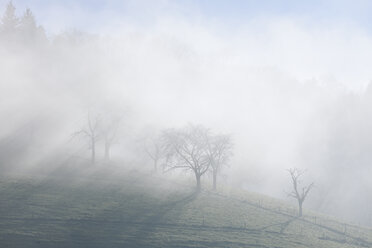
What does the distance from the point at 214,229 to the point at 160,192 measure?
16994mm

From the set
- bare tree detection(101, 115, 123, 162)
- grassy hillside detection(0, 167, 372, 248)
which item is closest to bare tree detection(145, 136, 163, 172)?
bare tree detection(101, 115, 123, 162)

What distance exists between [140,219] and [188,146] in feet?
95.7

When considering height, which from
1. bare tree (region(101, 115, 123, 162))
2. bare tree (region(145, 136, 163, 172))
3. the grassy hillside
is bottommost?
the grassy hillside

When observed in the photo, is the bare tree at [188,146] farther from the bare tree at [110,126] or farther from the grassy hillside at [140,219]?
the bare tree at [110,126]

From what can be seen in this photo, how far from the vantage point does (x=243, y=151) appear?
129m

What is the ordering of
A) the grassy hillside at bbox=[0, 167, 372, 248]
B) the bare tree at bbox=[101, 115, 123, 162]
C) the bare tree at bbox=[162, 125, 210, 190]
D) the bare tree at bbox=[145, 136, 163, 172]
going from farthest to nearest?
1. the bare tree at bbox=[101, 115, 123, 162]
2. the bare tree at bbox=[145, 136, 163, 172]
3. the bare tree at bbox=[162, 125, 210, 190]
4. the grassy hillside at bbox=[0, 167, 372, 248]

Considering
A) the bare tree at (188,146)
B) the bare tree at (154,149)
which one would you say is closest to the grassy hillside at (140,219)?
the bare tree at (188,146)

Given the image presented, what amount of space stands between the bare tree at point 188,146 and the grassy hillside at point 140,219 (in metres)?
7.16

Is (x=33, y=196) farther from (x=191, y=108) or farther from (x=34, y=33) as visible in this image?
(x=191, y=108)

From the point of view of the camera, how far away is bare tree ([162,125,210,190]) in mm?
65750

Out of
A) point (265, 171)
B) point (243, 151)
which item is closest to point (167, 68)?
point (243, 151)

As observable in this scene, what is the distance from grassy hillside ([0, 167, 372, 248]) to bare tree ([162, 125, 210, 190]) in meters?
7.16

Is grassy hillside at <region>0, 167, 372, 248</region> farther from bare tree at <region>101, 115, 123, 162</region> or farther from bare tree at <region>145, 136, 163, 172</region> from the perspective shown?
bare tree at <region>101, 115, 123, 162</region>

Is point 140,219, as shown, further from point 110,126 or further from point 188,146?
point 110,126
